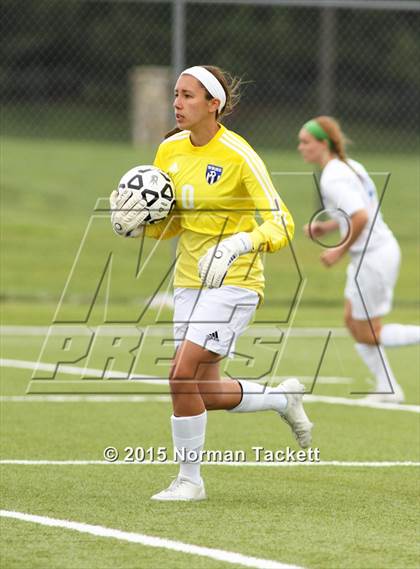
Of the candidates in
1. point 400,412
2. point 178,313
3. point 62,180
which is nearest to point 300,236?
point 62,180

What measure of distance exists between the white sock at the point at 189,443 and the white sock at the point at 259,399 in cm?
44

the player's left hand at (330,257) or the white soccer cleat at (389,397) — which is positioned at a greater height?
the player's left hand at (330,257)

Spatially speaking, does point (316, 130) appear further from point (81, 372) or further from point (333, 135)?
point (81, 372)

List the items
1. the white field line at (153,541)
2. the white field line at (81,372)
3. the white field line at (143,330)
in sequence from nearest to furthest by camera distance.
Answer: the white field line at (153,541), the white field line at (81,372), the white field line at (143,330)

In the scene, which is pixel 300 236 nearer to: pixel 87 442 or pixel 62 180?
pixel 62 180

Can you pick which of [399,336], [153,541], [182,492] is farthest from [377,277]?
[153,541]

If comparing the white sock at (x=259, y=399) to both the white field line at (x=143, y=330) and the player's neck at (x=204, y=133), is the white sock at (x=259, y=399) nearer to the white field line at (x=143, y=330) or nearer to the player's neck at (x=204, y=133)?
the player's neck at (x=204, y=133)

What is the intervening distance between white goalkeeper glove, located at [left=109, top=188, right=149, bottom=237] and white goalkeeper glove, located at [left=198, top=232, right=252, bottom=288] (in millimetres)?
477

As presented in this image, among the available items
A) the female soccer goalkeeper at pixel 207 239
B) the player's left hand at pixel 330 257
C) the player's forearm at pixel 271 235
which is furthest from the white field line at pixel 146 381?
the player's forearm at pixel 271 235

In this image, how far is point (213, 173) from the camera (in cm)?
695

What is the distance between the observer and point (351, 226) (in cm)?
1056

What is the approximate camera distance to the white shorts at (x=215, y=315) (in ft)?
22.3

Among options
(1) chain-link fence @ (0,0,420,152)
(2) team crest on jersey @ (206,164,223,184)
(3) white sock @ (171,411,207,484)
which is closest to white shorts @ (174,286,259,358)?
(3) white sock @ (171,411,207,484)

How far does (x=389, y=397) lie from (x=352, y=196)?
1.57 metres
